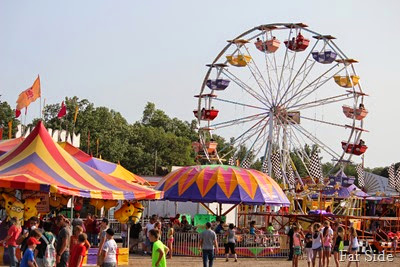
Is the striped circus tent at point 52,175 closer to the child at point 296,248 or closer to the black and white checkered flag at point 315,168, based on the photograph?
the child at point 296,248

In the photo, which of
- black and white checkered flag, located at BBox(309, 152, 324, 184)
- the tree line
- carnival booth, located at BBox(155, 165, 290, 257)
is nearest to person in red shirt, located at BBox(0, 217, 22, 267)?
carnival booth, located at BBox(155, 165, 290, 257)

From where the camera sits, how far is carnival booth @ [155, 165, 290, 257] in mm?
28422

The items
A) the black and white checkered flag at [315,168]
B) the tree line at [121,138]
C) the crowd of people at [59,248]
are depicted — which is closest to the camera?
the crowd of people at [59,248]

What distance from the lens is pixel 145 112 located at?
10038cm

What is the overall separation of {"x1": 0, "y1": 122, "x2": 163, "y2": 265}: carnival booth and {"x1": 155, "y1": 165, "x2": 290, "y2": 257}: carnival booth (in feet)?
19.7

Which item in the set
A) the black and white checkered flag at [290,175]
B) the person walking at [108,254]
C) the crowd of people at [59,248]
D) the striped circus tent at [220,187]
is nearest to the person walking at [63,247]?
the crowd of people at [59,248]

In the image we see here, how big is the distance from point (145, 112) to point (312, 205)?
211ft

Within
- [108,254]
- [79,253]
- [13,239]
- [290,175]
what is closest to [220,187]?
[290,175]

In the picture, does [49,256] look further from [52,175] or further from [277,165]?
[277,165]

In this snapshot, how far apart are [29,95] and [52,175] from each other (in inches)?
278

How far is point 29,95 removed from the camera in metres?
26.8

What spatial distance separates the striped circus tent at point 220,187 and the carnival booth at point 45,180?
619cm

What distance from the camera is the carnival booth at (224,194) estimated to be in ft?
93.2

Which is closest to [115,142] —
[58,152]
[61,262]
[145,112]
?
[145,112]
